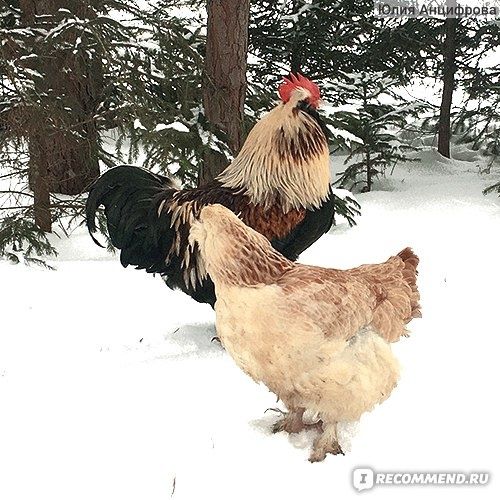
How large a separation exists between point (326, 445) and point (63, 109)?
5563 mm

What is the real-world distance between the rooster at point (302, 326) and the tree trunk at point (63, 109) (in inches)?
176

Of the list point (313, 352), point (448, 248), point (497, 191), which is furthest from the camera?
point (497, 191)

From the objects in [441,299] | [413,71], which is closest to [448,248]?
[441,299]

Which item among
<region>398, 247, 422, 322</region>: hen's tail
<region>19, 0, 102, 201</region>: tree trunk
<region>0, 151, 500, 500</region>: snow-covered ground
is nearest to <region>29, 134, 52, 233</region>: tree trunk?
<region>19, 0, 102, 201</region>: tree trunk

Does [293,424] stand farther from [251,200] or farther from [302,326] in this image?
[251,200]

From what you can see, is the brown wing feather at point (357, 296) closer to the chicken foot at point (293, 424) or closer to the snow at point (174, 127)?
the chicken foot at point (293, 424)

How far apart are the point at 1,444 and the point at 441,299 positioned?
3.43m

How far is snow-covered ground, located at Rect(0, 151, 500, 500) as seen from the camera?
2.33m

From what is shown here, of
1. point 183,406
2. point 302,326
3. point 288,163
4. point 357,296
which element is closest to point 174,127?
point 288,163

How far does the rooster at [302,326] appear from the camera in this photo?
87.4 inches

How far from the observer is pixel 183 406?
2906mm

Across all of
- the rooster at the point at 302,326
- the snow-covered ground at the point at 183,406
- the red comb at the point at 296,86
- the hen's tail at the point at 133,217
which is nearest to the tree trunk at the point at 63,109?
the snow-covered ground at the point at 183,406

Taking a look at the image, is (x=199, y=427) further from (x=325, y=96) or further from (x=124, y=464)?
(x=325, y=96)

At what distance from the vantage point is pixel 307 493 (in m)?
2.25
